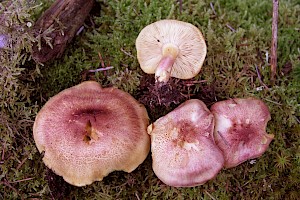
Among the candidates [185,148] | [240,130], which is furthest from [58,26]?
[240,130]

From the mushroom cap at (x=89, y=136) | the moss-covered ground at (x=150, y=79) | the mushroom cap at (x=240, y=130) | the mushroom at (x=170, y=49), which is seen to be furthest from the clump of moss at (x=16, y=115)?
the mushroom cap at (x=240, y=130)

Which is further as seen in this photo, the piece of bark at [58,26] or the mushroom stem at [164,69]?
the piece of bark at [58,26]

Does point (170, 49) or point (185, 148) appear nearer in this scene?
point (185, 148)

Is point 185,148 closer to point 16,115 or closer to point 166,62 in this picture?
point 166,62

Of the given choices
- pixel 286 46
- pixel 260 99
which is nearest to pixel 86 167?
pixel 260 99

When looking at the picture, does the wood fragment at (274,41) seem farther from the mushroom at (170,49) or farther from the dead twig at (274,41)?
the mushroom at (170,49)

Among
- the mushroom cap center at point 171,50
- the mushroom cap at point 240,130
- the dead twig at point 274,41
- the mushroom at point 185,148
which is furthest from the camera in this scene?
the dead twig at point 274,41

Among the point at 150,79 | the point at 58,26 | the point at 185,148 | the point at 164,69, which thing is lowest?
the point at 185,148
